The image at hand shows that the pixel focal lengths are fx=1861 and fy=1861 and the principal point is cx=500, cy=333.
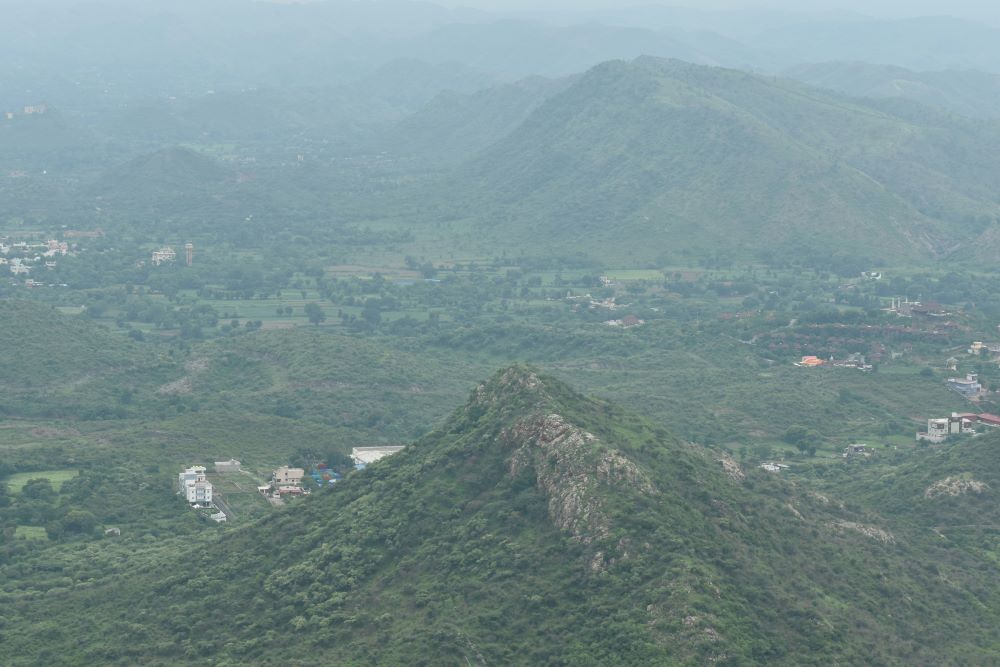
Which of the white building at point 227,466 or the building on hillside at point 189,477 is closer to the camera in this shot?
the building on hillside at point 189,477

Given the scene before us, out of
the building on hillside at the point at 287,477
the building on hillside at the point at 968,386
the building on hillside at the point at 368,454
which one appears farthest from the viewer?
the building on hillside at the point at 968,386

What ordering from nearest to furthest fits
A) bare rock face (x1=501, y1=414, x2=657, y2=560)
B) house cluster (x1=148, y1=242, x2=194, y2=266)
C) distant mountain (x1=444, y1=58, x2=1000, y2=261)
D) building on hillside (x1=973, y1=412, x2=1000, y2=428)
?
bare rock face (x1=501, y1=414, x2=657, y2=560)
building on hillside (x1=973, y1=412, x2=1000, y2=428)
house cluster (x1=148, y1=242, x2=194, y2=266)
distant mountain (x1=444, y1=58, x2=1000, y2=261)

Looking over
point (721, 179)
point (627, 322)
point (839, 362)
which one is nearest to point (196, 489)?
point (839, 362)

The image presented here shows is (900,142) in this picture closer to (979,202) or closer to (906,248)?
(979,202)

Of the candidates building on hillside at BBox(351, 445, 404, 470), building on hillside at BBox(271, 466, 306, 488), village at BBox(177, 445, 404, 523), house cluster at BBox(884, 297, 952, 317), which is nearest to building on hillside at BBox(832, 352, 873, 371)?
house cluster at BBox(884, 297, 952, 317)

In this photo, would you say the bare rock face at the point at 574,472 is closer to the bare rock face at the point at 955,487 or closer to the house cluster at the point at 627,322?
the bare rock face at the point at 955,487

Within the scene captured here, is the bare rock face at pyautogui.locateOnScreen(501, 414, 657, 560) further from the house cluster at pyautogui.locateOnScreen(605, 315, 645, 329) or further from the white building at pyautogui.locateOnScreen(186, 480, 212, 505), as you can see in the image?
the house cluster at pyautogui.locateOnScreen(605, 315, 645, 329)

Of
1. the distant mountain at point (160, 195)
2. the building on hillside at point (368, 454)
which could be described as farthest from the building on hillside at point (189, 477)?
the distant mountain at point (160, 195)
